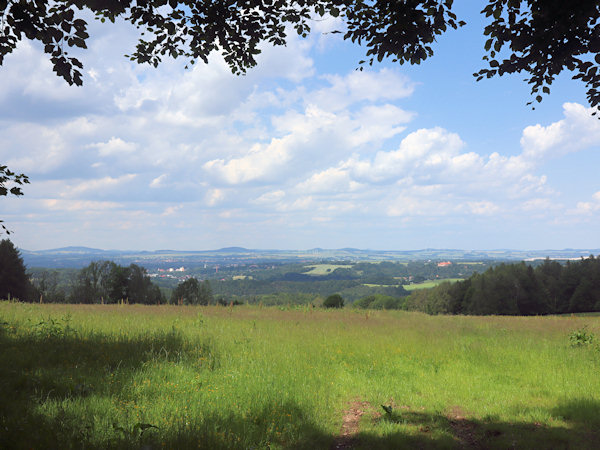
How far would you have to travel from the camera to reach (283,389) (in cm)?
752

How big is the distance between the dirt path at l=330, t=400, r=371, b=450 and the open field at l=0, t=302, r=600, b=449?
0.04 m

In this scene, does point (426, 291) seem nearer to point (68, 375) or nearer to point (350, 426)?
point (350, 426)

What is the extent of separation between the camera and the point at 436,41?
6613 mm

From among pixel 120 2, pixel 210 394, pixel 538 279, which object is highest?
pixel 120 2

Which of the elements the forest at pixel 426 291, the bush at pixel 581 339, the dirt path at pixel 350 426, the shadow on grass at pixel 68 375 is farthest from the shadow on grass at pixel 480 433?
the forest at pixel 426 291

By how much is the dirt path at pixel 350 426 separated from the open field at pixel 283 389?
0.12ft

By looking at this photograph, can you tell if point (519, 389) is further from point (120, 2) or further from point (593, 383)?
point (120, 2)

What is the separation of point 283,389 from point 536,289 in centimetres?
8760

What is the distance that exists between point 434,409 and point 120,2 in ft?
29.8

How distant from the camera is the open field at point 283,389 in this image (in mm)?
5473

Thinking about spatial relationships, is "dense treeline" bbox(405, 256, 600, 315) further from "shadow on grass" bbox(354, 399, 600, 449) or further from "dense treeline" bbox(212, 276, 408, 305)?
"shadow on grass" bbox(354, 399, 600, 449)

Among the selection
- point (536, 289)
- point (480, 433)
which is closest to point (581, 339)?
point (480, 433)

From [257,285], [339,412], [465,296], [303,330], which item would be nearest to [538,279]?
[465,296]

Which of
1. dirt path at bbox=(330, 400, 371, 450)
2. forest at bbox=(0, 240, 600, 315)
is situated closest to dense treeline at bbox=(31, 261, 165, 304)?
forest at bbox=(0, 240, 600, 315)
